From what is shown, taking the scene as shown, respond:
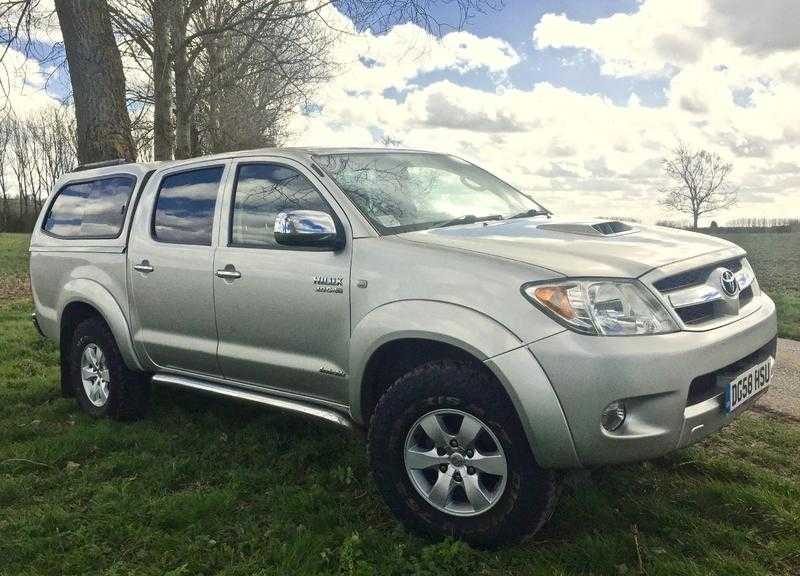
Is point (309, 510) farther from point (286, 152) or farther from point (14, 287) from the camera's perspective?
point (14, 287)

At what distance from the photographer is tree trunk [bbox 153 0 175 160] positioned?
10.8 metres

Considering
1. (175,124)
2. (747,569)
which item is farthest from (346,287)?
(175,124)

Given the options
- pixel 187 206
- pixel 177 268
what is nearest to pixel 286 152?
pixel 187 206

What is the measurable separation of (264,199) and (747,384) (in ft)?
8.58

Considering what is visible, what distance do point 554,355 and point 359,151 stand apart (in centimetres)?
198

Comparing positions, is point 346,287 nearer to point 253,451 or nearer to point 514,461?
point 514,461

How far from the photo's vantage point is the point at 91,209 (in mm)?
5344

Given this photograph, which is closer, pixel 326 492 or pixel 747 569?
pixel 747 569

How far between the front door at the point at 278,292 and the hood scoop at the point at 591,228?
103 centimetres

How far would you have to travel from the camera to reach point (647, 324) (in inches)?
112

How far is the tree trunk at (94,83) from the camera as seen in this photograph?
8.57 meters

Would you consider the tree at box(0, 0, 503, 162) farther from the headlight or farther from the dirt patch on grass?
the headlight

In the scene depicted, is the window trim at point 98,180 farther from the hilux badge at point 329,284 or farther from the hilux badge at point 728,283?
the hilux badge at point 728,283

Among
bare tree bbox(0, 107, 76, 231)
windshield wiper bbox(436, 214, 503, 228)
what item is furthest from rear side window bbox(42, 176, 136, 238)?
bare tree bbox(0, 107, 76, 231)
